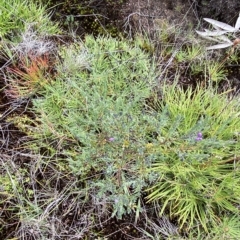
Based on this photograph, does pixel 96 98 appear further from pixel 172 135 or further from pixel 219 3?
pixel 219 3

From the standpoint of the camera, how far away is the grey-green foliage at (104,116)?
149 cm

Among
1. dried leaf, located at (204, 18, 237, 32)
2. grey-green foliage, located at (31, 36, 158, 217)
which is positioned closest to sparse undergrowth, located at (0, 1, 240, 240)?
grey-green foliage, located at (31, 36, 158, 217)

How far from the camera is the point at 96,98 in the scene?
1551 millimetres

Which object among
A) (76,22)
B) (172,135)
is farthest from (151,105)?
(76,22)

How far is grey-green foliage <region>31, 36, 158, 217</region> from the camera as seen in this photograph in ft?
4.88

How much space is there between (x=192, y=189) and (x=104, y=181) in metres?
0.37

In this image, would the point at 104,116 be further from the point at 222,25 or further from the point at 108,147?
the point at 222,25

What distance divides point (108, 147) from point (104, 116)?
128mm

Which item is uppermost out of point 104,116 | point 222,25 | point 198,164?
point 222,25

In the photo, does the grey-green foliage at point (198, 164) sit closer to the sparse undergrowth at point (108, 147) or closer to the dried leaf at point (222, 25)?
the sparse undergrowth at point (108, 147)

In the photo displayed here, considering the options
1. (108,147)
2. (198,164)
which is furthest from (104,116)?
(198,164)

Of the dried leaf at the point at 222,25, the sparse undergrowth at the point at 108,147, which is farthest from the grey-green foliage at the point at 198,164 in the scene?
the dried leaf at the point at 222,25

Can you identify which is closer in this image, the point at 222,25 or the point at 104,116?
the point at 104,116

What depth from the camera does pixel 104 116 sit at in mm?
1532
